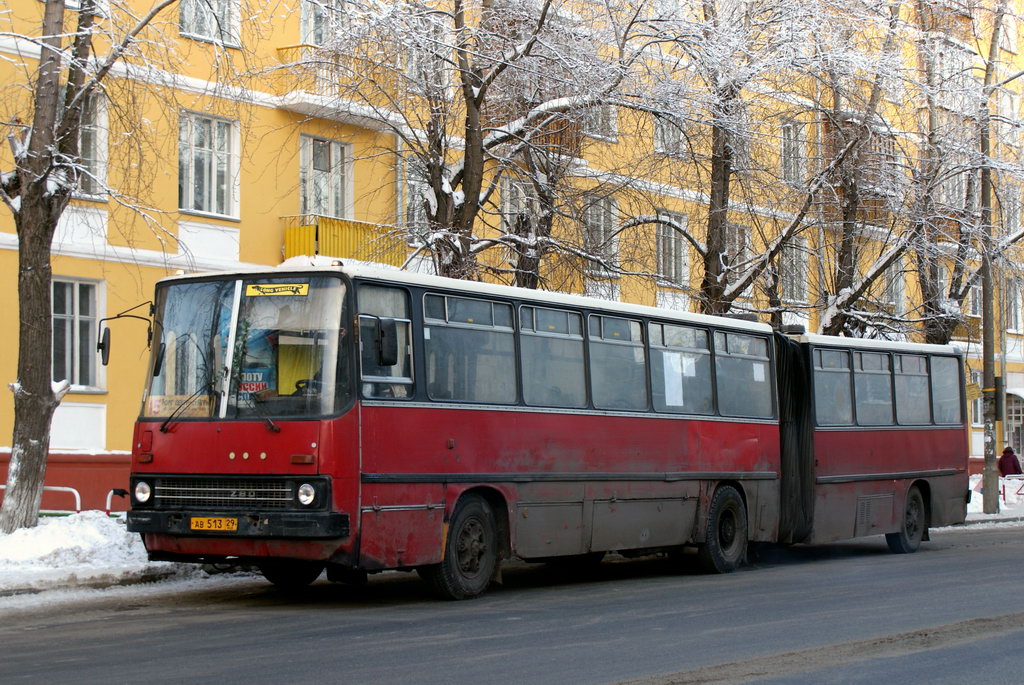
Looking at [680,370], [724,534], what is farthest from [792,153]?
[724,534]

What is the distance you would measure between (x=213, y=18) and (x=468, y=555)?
10.5m

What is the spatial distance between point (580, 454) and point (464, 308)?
7.91 ft

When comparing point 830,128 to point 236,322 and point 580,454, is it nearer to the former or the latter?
point 580,454

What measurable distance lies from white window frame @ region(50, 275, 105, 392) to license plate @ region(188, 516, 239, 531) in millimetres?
13005

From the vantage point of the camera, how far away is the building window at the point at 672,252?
27.0m

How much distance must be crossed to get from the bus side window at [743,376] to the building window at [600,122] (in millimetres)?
4034

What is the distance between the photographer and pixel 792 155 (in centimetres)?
2709

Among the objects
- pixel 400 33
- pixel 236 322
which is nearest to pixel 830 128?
pixel 400 33

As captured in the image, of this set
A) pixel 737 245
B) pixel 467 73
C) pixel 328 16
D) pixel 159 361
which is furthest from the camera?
pixel 737 245

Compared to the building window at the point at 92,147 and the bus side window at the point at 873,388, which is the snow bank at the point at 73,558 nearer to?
the building window at the point at 92,147

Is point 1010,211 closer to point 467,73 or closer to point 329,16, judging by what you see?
point 467,73

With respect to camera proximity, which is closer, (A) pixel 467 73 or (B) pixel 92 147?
(A) pixel 467 73

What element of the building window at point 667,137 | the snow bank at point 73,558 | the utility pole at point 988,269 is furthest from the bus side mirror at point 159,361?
the utility pole at point 988,269

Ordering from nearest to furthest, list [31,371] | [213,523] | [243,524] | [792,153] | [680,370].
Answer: [243,524] → [213,523] → [31,371] → [680,370] → [792,153]
